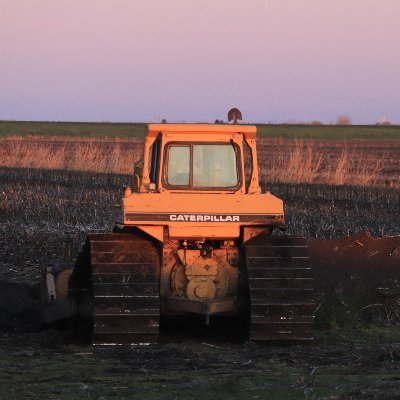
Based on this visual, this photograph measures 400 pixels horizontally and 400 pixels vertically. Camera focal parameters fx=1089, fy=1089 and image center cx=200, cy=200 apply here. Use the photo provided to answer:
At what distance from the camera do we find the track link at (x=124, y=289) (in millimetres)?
9789

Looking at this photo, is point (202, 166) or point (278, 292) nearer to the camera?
point (278, 292)

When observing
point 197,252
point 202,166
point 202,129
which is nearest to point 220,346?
point 197,252

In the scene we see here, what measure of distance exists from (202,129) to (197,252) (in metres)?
1.18

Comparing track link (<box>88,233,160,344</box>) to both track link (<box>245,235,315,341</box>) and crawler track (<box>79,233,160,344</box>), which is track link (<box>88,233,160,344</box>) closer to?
crawler track (<box>79,233,160,344</box>)

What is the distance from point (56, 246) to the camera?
15.7 m

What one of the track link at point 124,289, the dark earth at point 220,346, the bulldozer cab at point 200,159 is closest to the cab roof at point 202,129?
the bulldozer cab at point 200,159

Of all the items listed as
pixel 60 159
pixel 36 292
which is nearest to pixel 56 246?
pixel 36 292

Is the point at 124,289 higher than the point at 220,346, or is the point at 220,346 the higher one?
the point at 124,289

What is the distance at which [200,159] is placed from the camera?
1048 centimetres

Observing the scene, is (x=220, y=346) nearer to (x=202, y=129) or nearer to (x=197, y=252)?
(x=197, y=252)

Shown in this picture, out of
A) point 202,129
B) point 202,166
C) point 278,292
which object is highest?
point 202,129

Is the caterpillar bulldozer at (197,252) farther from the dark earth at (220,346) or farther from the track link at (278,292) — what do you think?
the dark earth at (220,346)

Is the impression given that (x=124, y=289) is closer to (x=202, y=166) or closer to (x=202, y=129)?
(x=202, y=166)

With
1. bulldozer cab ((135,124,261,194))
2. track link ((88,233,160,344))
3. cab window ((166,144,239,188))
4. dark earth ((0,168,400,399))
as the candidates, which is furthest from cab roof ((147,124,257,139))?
dark earth ((0,168,400,399))
